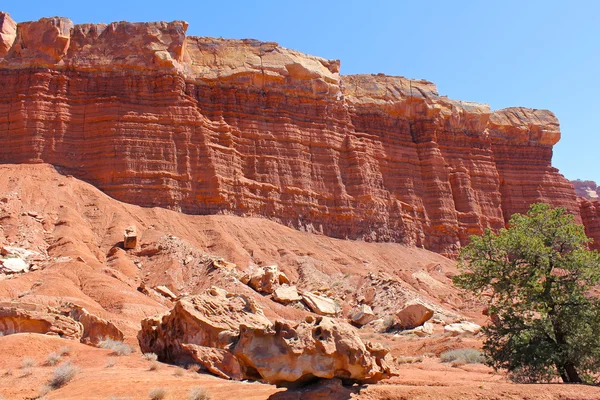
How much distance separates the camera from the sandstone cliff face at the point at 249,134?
44.8m

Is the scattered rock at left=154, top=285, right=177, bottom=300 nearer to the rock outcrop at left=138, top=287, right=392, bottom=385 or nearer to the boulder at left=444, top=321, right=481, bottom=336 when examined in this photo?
the boulder at left=444, top=321, right=481, bottom=336

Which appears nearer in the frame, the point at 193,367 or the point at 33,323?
the point at 193,367

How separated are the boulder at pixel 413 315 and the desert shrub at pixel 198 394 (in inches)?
871

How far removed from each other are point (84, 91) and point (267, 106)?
1579 cm

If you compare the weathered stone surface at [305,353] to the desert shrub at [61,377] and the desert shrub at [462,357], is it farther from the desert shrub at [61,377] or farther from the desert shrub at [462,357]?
the desert shrub at [462,357]

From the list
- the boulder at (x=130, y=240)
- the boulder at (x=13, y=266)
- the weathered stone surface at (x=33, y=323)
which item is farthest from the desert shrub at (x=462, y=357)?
the boulder at (x=130, y=240)

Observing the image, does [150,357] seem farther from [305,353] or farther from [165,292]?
[165,292]

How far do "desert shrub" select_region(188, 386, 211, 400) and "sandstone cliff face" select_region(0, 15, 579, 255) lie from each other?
113 ft

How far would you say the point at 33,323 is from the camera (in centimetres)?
1658

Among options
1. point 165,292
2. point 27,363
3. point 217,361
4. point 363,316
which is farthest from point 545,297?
point 165,292

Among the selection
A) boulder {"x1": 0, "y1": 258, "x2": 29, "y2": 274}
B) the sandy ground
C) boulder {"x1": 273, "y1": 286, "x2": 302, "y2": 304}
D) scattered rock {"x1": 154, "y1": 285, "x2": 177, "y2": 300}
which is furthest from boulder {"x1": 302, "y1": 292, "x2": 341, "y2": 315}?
boulder {"x1": 0, "y1": 258, "x2": 29, "y2": 274}

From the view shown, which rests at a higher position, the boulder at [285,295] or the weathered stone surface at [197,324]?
the boulder at [285,295]

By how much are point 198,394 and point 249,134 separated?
41.2 metres

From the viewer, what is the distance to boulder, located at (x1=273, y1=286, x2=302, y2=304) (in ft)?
108
